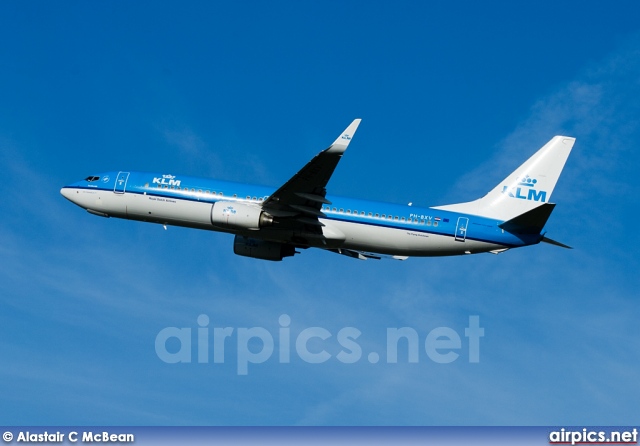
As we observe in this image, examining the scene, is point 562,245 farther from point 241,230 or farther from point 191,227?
point 191,227

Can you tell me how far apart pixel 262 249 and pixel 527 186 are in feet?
60.9

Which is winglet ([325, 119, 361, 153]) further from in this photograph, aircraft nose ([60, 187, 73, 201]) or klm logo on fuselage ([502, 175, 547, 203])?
aircraft nose ([60, 187, 73, 201])

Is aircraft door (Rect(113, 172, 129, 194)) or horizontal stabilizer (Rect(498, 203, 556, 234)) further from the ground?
aircraft door (Rect(113, 172, 129, 194))

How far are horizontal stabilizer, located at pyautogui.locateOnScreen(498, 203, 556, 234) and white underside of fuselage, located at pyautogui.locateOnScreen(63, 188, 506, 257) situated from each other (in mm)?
1578

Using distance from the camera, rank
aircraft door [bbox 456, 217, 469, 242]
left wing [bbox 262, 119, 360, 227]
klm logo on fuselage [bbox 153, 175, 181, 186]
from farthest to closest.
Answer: klm logo on fuselage [bbox 153, 175, 181, 186]
aircraft door [bbox 456, 217, 469, 242]
left wing [bbox 262, 119, 360, 227]

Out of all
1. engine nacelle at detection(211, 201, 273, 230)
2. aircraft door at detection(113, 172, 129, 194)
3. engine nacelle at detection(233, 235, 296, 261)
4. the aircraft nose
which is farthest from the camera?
the aircraft nose

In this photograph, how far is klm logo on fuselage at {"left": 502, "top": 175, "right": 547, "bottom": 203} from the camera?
62.3 metres

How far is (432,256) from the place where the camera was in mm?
60719

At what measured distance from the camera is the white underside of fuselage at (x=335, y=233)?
59344 millimetres

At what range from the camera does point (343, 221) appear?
196 feet

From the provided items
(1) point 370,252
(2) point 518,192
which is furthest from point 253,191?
(2) point 518,192

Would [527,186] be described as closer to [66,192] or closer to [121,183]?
[121,183]

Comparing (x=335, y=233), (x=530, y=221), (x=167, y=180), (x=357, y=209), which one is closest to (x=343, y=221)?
(x=335, y=233)

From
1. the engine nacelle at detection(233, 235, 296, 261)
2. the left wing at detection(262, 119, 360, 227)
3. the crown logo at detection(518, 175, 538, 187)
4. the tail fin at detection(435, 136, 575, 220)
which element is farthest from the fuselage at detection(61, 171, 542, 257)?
the crown logo at detection(518, 175, 538, 187)
